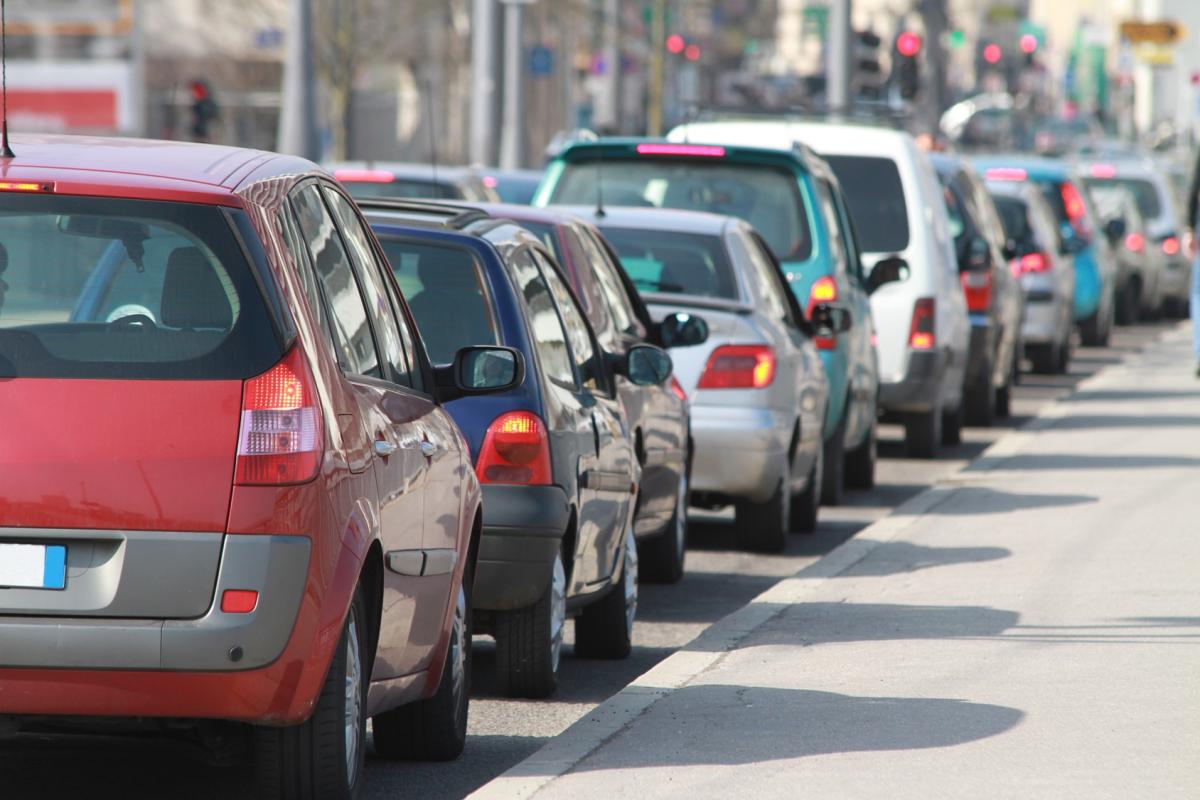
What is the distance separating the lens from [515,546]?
308 inches

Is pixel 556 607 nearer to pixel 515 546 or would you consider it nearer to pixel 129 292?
pixel 515 546

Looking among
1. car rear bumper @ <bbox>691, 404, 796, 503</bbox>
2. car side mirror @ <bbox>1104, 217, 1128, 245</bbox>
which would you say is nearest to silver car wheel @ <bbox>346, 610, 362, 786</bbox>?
car rear bumper @ <bbox>691, 404, 796, 503</bbox>

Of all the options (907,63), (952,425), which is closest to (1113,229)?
→ (952,425)

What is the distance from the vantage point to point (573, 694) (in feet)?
27.5

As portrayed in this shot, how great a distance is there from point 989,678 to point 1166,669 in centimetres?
58

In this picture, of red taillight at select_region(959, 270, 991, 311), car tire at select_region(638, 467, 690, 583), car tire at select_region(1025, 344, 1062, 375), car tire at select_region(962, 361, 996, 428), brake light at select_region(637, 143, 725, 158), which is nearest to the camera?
car tire at select_region(638, 467, 690, 583)

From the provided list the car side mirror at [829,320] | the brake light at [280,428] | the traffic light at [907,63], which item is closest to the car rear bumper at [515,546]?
the brake light at [280,428]

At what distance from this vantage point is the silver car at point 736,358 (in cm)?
1169

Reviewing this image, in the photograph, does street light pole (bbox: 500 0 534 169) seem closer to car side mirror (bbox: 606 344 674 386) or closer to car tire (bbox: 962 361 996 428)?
car tire (bbox: 962 361 996 428)

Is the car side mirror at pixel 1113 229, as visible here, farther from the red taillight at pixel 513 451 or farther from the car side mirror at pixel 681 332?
the red taillight at pixel 513 451

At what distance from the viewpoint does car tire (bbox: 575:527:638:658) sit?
905 centimetres

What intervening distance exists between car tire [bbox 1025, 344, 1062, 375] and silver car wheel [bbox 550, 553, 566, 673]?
647 inches

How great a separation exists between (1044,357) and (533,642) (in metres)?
17.0

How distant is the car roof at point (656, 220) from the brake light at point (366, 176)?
4.05m
